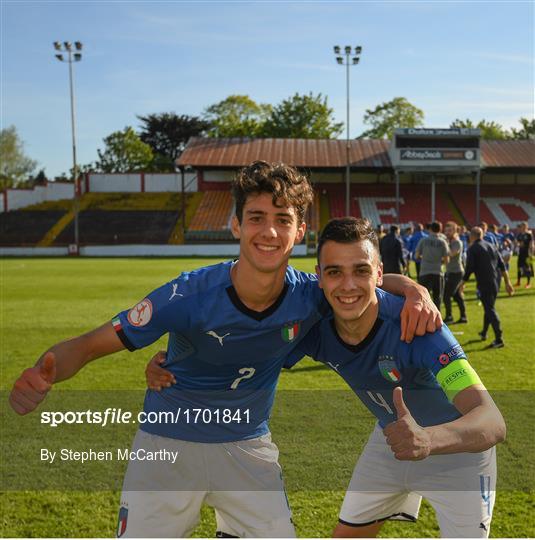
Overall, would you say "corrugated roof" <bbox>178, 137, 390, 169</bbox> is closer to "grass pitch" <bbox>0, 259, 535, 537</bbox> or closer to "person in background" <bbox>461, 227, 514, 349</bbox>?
"grass pitch" <bbox>0, 259, 535, 537</bbox>

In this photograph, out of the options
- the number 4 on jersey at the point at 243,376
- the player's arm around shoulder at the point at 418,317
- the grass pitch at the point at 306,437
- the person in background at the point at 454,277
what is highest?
the player's arm around shoulder at the point at 418,317

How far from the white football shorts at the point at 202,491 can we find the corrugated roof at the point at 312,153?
4431cm

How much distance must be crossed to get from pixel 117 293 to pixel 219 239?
25000 mm

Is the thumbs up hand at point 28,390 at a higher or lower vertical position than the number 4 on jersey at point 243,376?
higher

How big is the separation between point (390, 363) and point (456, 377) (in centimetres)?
41

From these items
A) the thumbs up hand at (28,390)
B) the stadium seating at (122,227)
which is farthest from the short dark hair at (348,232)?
the stadium seating at (122,227)

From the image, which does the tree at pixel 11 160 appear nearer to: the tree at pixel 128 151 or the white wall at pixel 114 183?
the tree at pixel 128 151

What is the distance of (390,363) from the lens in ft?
10.1

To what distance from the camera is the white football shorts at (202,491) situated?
2.92 m

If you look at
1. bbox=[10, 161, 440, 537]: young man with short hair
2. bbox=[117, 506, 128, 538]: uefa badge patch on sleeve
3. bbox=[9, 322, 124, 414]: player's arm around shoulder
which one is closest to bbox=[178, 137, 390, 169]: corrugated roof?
bbox=[10, 161, 440, 537]: young man with short hair

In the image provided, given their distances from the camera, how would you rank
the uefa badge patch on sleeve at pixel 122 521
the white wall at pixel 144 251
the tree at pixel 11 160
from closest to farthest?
the uefa badge patch on sleeve at pixel 122 521
the white wall at pixel 144 251
the tree at pixel 11 160

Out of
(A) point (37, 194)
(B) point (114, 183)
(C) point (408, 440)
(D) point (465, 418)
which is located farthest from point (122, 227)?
(C) point (408, 440)

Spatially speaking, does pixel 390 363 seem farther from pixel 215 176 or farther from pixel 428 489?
pixel 215 176

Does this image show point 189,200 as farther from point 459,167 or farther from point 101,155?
point 101,155
